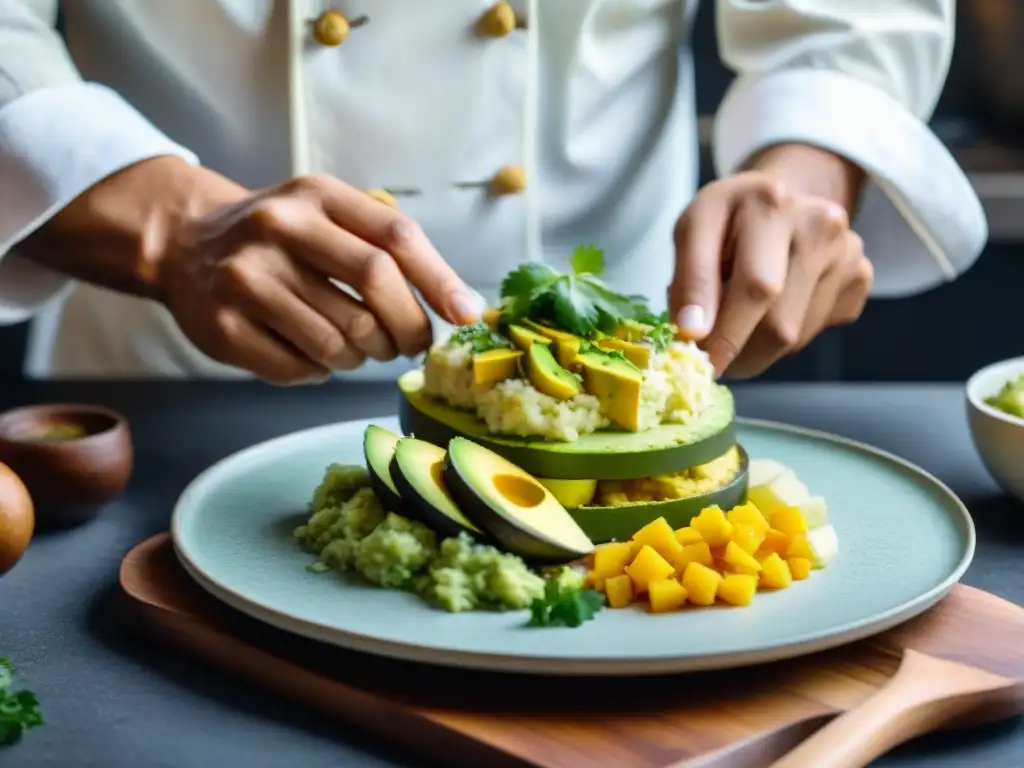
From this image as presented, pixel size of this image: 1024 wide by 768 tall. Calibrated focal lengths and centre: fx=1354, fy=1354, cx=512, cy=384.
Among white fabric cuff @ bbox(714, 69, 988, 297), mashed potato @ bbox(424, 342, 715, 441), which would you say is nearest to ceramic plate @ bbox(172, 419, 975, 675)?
Answer: mashed potato @ bbox(424, 342, 715, 441)

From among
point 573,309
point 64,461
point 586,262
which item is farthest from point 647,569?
point 64,461

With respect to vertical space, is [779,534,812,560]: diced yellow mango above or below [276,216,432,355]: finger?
below

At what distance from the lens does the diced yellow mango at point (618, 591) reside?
1315 millimetres

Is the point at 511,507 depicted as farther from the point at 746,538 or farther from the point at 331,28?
the point at 331,28

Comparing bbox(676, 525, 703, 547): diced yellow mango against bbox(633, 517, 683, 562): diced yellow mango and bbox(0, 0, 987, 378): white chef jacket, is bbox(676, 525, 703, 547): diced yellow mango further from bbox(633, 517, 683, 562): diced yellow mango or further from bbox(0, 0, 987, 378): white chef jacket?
bbox(0, 0, 987, 378): white chef jacket

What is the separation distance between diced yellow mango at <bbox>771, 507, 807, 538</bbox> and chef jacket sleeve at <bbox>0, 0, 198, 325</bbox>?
3.16ft

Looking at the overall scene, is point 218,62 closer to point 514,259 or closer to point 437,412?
point 514,259

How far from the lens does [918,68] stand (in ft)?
7.42

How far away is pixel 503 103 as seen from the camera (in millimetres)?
2191

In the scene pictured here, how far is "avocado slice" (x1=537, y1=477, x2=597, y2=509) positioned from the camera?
4.80 feet

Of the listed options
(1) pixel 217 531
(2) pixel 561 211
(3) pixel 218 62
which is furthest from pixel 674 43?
(1) pixel 217 531

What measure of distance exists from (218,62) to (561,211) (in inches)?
24.2

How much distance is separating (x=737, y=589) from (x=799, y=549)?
0.41 feet

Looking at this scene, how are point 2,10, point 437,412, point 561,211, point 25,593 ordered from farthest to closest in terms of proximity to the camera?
point 561,211, point 2,10, point 437,412, point 25,593
